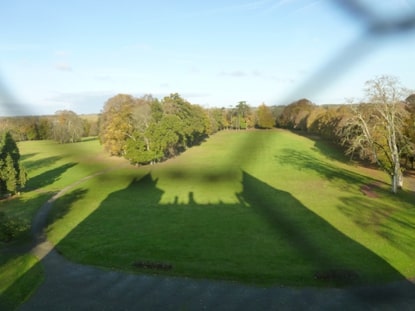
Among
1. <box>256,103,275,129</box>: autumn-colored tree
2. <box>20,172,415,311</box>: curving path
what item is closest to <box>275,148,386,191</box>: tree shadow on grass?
<box>20,172,415,311</box>: curving path

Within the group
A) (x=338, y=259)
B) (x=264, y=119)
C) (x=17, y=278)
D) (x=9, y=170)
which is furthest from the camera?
(x=9, y=170)

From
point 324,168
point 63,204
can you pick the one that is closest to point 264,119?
point 63,204

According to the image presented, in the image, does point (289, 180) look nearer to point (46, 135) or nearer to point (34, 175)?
point (34, 175)

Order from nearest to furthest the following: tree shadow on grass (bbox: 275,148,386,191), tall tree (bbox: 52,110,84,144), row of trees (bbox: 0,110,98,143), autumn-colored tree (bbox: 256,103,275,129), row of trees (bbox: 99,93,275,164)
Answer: autumn-colored tree (bbox: 256,103,275,129)
row of trees (bbox: 0,110,98,143)
tall tree (bbox: 52,110,84,144)
row of trees (bbox: 99,93,275,164)
tree shadow on grass (bbox: 275,148,386,191)

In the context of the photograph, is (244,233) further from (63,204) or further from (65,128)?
(65,128)

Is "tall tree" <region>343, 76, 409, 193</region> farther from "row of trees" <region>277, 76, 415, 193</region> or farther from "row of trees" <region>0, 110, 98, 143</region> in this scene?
"row of trees" <region>0, 110, 98, 143</region>
